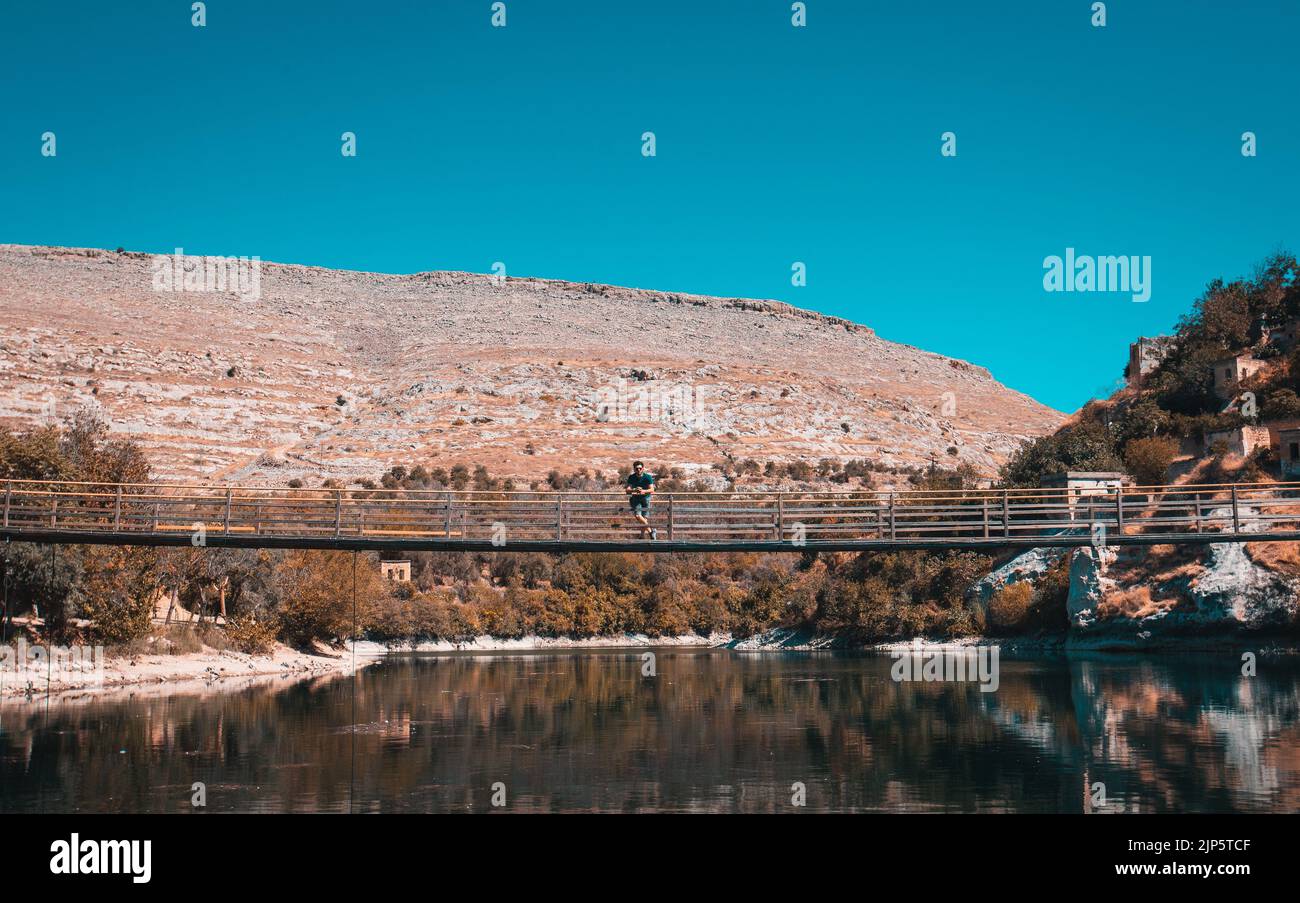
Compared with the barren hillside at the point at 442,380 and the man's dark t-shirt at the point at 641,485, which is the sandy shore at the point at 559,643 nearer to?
the barren hillside at the point at 442,380

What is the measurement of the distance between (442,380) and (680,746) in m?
84.6

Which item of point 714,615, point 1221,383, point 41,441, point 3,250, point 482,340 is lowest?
point 714,615

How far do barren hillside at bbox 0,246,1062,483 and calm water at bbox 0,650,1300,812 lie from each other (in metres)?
50.5

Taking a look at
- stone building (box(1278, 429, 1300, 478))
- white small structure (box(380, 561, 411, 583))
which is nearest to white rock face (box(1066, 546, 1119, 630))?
stone building (box(1278, 429, 1300, 478))

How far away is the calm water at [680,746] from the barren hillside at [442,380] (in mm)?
50531

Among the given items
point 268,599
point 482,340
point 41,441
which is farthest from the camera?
point 482,340

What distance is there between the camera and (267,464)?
8469cm

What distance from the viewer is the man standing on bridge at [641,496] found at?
24.3 meters
